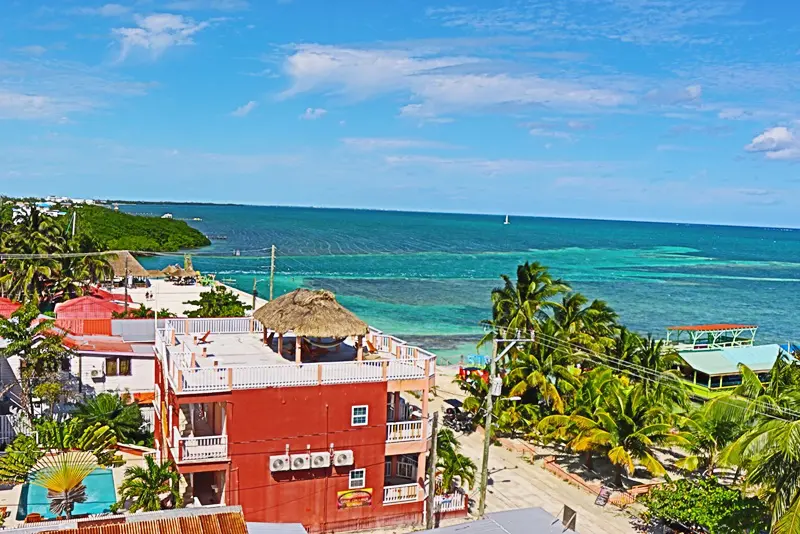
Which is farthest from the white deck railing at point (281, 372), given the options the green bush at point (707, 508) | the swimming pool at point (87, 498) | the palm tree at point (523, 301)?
the palm tree at point (523, 301)

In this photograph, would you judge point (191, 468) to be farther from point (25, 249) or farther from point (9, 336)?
point (25, 249)

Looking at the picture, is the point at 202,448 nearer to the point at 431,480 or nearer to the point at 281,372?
the point at 281,372

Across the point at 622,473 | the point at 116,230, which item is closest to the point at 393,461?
the point at 622,473

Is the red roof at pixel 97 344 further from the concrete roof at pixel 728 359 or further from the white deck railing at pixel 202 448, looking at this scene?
the concrete roof at pixel 728 359

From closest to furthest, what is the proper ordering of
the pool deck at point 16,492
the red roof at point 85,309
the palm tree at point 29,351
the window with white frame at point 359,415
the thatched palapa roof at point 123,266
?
the pool deck at point 16,492
the window with white frame at point 359,415
the palm tree at point 29,351
the red roof at point 85,309
the thatched palapa roof at point 123,266

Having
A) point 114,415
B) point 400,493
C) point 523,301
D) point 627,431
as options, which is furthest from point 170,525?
point 523,301

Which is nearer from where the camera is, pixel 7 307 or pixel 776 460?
pixel 776 460

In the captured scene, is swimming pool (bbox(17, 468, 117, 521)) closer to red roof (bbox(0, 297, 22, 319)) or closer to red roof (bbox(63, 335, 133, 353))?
red roof (bbox(63, 335, 133, 353))
